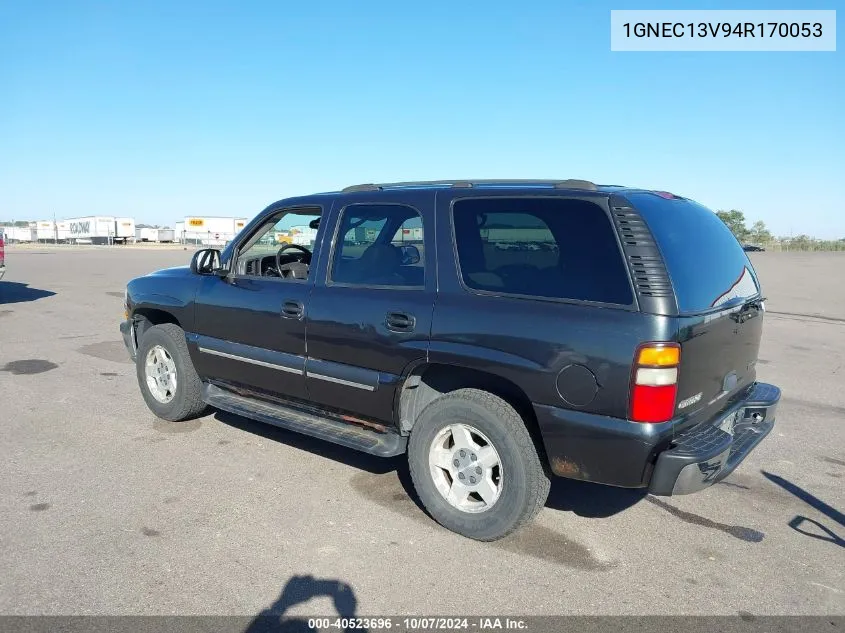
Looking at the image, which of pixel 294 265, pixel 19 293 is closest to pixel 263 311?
pixel 294 265

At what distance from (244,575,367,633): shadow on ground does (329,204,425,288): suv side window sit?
5.49 ft

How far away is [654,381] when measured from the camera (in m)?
2.98

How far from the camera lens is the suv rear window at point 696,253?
10.4 ft

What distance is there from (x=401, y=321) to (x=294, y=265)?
168 centimetres

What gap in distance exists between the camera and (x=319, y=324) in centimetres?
415

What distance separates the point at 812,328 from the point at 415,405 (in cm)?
1057

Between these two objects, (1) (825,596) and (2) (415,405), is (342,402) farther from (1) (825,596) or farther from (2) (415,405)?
(1) (825,596)

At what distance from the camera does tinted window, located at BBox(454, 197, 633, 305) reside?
319cm

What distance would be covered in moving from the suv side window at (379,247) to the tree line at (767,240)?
5750 cm

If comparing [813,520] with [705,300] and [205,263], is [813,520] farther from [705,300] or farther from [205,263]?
[205,263]

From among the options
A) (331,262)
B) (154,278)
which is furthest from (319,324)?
(154,278)

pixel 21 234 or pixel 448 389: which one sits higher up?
pixel 21 234

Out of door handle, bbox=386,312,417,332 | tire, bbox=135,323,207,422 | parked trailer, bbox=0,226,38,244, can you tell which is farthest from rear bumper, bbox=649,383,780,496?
parked trailer, bbox=0,226,38,244

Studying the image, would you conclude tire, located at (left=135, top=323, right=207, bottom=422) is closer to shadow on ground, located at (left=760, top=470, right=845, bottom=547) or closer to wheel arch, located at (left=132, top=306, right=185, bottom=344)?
wheel arch, located at (left=132, top=306, right=185, bottom=344)
